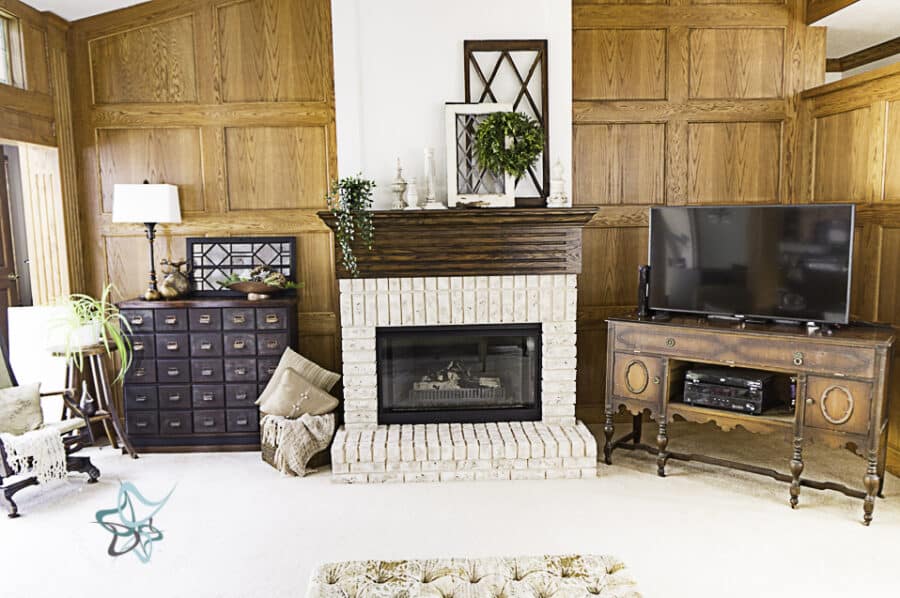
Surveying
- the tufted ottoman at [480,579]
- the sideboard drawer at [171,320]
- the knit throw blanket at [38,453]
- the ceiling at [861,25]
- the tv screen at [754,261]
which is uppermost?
the ceiling at [861,25]

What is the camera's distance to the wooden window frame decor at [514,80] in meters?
4.09

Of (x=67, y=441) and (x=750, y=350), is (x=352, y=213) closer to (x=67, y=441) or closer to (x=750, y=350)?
(x=67, y=441)

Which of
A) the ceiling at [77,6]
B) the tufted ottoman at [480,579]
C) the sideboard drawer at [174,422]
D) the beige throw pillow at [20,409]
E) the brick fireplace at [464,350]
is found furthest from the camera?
the sideboard drawer at [174,422]

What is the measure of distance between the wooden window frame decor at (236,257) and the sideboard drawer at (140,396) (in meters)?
0.74

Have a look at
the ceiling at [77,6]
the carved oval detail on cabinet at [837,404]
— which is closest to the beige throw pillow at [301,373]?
the ceiling at [77,6]

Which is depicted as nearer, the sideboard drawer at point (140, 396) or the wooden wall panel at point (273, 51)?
the sideboard drawer at point (140, 396)

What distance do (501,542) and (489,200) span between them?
6.45 feet

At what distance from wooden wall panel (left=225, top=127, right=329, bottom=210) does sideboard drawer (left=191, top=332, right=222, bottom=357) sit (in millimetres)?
945

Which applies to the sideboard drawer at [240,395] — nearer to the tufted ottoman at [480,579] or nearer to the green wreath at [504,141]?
the green wreath at [504,141]

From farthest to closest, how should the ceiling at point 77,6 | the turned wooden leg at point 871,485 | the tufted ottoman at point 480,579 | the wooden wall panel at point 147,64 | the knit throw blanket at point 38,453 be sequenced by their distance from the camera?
the wooden wall panel at point 147,64, the ceiling at point 77,6, the knit throw blanket at point 38,453, the turned wooden leg at point 871,485, the tufted ottoman at point 480,579

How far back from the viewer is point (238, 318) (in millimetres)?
4344

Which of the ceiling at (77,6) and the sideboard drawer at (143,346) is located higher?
the ceiling at (77,6)

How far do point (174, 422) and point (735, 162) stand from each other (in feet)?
13.9

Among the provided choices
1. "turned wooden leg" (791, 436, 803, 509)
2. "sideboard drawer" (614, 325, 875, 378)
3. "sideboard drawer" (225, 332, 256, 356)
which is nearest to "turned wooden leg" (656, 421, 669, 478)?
"sideboard drawer" (614, 325, 875, 378)
